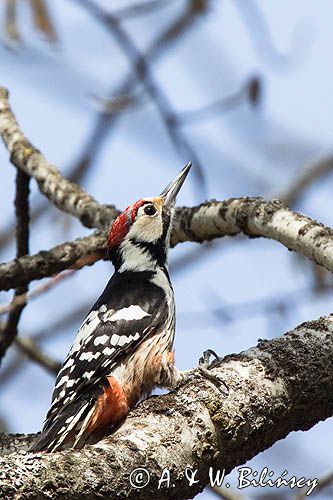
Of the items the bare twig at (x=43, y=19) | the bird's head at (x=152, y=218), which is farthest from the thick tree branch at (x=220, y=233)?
the bare twig at (x=43, y=19)

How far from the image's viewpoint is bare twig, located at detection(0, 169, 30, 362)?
3915 millimetres

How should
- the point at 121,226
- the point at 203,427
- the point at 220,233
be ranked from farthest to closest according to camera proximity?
the point at 121,226 < the point at 220,233 < the point at 203,427

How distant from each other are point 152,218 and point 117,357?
1.22 meters

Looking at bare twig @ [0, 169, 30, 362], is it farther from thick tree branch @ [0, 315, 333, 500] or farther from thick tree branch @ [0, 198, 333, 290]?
thick tree branch @ [0, 315, 333, 500]

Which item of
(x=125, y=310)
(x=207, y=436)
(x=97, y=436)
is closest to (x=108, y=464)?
(x=207, y=436)

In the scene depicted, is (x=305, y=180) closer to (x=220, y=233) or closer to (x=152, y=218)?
(x=152, y=218)

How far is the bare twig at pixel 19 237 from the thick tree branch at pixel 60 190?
8 centimetres

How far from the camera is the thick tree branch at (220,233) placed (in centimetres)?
334

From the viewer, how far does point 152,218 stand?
451 cm

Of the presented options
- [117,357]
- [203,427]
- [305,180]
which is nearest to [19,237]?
[117,357]

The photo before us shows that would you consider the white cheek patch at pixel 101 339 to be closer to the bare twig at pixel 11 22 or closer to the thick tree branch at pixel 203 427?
the thick tree branch at pixel 203 427

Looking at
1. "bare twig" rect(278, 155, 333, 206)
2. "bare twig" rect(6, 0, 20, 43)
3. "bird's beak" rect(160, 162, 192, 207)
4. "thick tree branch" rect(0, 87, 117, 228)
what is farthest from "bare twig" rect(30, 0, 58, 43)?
"bare twig" rect(278, 155, 333, 206)

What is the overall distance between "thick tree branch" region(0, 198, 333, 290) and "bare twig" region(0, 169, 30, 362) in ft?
0.49

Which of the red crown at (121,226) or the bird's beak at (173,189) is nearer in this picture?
the red crown at (121,226)
